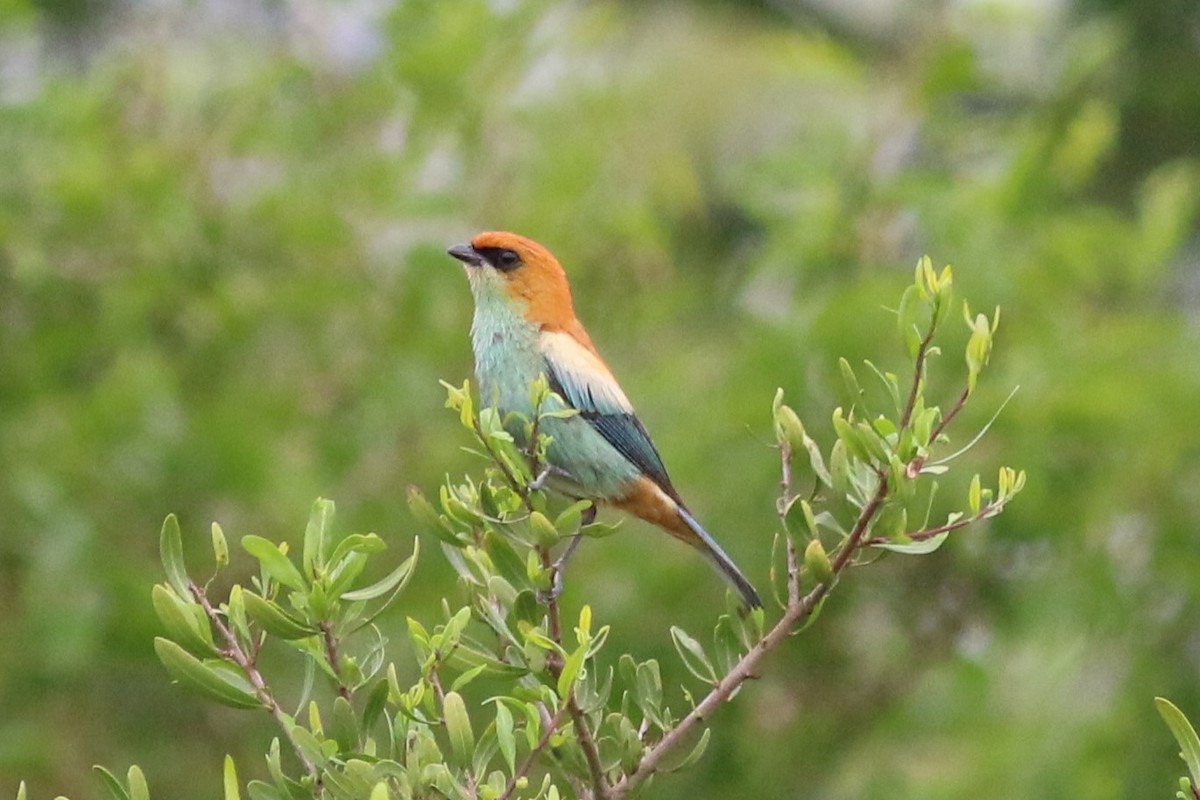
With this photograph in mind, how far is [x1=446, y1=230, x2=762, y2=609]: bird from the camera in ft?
11.8

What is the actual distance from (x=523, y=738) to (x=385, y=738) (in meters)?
3.03

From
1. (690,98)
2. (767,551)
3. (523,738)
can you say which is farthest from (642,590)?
(690,98)

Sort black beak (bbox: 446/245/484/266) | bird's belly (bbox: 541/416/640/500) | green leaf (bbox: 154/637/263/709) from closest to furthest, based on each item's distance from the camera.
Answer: green leaf (bbox: 154/637/263/709) → bird's belly (bbox: 541/416/640/500) → black beak (bbox: 446/245/484/266)

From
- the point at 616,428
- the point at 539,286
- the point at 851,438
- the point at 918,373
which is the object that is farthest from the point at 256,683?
the point at 539,286

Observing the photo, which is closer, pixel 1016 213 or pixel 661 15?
pixel 1016 213

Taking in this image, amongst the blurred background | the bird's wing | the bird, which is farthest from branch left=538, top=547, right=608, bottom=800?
the blurred background

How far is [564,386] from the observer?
3.72 metres

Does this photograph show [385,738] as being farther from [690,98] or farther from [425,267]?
[690,98]

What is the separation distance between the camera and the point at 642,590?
17.9ft

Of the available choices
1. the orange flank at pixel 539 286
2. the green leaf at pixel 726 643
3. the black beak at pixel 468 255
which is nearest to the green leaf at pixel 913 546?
the green leaf at pixel 726 643

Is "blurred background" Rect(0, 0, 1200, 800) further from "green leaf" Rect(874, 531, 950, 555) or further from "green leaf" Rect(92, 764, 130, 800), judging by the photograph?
"green leaf" Rect(92, 764, 130, 800)

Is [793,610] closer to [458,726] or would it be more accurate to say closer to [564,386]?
[458,726]

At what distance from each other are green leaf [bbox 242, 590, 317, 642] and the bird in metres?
1.17

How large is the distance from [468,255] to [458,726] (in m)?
2.01
